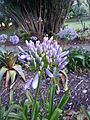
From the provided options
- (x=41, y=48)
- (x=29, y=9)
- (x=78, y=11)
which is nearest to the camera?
(x=41, y=48)

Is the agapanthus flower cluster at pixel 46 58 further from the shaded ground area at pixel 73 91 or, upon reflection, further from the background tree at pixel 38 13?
the background tree at pixel 38 13

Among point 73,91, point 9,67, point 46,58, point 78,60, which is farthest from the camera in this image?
point 78,60

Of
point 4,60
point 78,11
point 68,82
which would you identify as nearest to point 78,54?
point 68,82

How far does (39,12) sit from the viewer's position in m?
7.60

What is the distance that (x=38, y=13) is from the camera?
303 inches

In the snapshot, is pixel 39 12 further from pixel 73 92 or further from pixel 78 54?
pixel 73 92

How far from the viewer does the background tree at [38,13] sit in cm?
745

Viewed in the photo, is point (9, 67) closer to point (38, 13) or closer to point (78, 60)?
point (78, 60)

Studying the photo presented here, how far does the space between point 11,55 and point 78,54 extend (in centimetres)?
130

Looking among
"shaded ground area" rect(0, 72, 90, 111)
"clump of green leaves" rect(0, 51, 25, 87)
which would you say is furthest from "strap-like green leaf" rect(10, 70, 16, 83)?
"shaded ground area" rect(0, 72, 90, 111)

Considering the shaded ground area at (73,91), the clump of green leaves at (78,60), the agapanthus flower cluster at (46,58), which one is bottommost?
the shaded ground area at (73,91)

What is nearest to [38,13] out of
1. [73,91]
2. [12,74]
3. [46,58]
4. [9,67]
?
[9,67]

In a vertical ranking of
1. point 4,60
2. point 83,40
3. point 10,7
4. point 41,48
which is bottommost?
point 83,40

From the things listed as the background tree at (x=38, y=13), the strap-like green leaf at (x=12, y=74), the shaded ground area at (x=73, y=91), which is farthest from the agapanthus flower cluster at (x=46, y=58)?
the background tree at (x=38, y=13)
